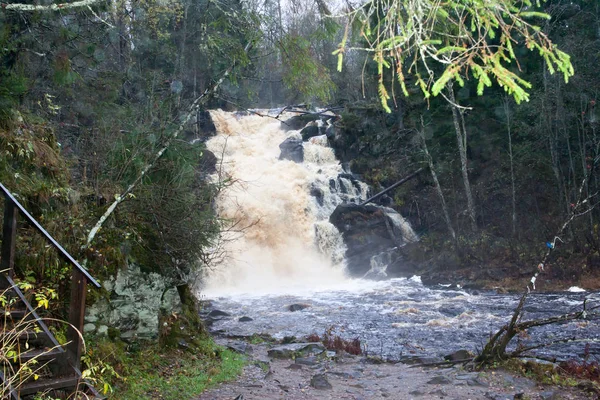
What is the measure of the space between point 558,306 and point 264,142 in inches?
806

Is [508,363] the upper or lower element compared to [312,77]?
lower

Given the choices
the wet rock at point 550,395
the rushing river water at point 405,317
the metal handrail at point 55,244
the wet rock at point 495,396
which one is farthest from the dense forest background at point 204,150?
the wet rock at point 550,395

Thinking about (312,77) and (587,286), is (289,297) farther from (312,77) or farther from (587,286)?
(312,77)

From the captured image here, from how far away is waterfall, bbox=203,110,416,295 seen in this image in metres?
21.5

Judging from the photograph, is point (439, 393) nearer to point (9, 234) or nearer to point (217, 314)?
point (9, 234)

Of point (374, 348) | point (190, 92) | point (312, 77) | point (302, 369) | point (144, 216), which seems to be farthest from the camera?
point (190, 92)

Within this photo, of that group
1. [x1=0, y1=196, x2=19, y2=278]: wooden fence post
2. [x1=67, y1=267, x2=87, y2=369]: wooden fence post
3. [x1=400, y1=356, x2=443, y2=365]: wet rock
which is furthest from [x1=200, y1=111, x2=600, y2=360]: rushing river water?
[x1=67, y1=267, x2=87, y2=369]: wooden fence post

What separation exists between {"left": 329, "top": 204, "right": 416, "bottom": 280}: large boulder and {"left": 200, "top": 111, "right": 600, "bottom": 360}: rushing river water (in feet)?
1.63

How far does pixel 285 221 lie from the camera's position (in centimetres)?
2408

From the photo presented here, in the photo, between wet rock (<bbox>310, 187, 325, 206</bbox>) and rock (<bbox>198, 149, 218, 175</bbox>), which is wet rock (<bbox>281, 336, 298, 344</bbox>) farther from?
wet rock (<bbox>310, 187, 325, 206</bbox>)

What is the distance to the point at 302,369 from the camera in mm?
9414

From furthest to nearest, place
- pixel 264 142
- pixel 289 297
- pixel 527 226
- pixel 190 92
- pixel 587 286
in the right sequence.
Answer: pixel 190 92 → pixel 264 142 → pixel 527 226 → pixel 289 297 → pixel 587 286

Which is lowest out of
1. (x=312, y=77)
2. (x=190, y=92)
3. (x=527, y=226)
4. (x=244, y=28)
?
(x=527, y=226)

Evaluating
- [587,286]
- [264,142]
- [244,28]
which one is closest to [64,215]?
[244,28]
